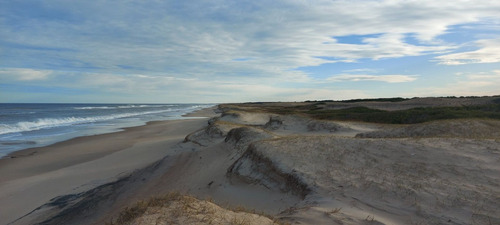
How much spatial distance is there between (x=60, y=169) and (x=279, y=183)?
11195 mm

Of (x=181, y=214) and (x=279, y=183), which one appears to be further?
(x=279, y=183)

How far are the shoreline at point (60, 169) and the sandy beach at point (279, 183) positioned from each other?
0.06 m

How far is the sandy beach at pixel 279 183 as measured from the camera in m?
5.49

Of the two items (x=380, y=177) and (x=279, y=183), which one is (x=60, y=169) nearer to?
(x=279, y=183)

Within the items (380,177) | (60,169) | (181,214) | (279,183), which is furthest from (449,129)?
(60,169)

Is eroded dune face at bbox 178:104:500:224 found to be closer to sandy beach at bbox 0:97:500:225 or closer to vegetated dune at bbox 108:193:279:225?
sandy beach at bbox 0:97:500:225

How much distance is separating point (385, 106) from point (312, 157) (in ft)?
145

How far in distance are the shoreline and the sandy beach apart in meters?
0.06

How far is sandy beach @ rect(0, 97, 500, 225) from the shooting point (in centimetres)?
549

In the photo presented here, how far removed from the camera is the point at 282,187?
8094 mm

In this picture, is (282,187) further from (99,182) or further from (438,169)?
(99,182)

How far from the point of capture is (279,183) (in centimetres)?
832

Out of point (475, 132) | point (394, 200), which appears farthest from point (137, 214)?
point (475, 132)

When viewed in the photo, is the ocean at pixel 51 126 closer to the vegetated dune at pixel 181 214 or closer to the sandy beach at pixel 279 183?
the sandy beach at pixel 279 183
